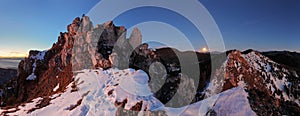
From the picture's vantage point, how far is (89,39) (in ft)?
161

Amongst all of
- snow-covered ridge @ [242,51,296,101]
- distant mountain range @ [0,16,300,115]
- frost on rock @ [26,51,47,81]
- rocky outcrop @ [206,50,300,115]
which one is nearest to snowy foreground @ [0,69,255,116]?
distant mountain range @ [0,16,300,115]

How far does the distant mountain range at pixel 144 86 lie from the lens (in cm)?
1998

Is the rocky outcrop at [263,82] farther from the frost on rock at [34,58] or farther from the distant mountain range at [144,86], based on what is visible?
the frost on rock at [34,58]

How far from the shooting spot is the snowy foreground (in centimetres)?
1905

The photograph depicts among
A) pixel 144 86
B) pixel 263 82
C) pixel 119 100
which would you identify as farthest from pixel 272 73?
pixel 119 100

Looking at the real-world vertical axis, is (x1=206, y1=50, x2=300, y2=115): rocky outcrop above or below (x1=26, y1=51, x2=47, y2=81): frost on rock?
below

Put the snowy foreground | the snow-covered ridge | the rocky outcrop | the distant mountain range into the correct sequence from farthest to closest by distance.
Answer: the snow-covered ridge
the rocky outcrop
the distant mountain range
the snowy foreground

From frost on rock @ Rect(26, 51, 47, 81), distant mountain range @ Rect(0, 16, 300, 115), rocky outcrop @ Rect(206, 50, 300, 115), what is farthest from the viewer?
frost on rock @ Rect(26, 51, 47, 81)

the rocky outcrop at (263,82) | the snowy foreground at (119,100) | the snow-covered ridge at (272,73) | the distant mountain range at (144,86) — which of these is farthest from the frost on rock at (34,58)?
the snow-covered ridge at (272,73)

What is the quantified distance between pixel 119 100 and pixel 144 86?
12.8 feet

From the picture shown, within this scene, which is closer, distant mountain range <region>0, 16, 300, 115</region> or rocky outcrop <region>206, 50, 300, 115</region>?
distant mountain range <region>0, 16, 300, 115</region>

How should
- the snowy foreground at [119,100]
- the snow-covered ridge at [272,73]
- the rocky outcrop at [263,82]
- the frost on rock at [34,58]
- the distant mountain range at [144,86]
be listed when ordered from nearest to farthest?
the snowy foreground at [119,100] < the distant mountain range at [144,86] < the rocky outcrop at [263,82] < the snow-covered ridge at [272,73] < the frost on rock at [34,58]

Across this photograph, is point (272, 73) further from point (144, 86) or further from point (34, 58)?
point (34, 58)

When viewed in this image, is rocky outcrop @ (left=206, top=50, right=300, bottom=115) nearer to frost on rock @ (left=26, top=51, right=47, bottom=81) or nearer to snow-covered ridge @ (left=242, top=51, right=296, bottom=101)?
snow-covered ridge @ (left=242, top=51, right=296, bottom=101)
